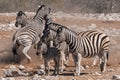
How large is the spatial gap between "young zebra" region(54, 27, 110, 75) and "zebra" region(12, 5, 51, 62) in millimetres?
3172

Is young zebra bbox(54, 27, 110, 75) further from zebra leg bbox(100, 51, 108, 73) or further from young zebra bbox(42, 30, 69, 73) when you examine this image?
young zebra bbox(42, 30, 69, 73)

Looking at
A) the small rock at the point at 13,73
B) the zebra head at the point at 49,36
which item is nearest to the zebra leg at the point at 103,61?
the zebra head at the point at 49,36

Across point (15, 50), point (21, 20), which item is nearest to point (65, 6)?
point (21, 20)

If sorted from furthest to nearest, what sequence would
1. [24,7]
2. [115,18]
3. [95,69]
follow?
[24,7]
[115,18]
[95,69]

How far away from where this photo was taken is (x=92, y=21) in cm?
2934

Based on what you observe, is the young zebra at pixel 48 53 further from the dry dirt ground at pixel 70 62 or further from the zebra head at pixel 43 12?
the zebra head at pixel 43 12

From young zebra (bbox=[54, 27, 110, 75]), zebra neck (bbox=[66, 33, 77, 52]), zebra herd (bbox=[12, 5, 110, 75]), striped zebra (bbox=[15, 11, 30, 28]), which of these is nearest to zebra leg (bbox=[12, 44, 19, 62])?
striped zebra (bbox=[15, 11, 30, 28])

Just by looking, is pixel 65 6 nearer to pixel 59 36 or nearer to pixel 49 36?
pixel 49 36

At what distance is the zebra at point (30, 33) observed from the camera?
1653 cm

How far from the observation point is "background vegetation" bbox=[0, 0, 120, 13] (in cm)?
3878

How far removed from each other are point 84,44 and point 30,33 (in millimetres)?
3996

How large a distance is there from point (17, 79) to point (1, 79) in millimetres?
403

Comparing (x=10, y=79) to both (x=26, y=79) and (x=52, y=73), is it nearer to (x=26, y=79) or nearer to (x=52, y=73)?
(x=26, y=79)

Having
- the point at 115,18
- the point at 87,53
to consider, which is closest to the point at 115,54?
the point at 87,53
